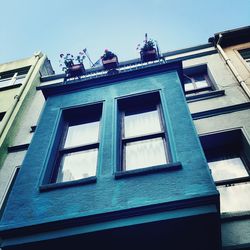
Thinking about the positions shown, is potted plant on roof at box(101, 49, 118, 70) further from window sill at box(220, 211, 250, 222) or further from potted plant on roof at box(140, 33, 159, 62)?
window sill at box(220, 211, 250, 222)

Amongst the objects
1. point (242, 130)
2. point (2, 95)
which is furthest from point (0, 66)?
point (242, 130)

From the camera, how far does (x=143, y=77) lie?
7594 mm

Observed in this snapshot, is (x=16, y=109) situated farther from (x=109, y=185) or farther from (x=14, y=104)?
(x=109, y=185)

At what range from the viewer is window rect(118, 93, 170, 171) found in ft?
17.6

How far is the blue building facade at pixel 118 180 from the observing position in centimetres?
401

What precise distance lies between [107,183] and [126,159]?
0.88 meters

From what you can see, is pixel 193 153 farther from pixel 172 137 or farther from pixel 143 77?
pixel 143 77

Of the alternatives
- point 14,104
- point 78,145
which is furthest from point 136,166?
point 14,104

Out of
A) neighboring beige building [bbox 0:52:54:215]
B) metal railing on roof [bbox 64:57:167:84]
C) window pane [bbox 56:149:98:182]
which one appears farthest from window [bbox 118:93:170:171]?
neighboring beige building [bbox 0:52:54:215]

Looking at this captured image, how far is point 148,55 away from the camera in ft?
30.9

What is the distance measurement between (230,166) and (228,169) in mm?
123

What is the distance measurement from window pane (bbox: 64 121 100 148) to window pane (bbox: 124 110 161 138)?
2.47 feet

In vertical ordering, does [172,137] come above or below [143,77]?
below

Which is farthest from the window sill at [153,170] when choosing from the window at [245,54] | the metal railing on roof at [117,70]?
the window at [245,54]
